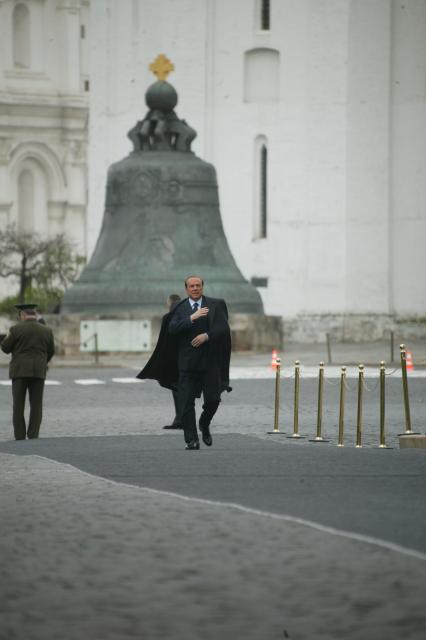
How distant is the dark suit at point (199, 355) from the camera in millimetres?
14906

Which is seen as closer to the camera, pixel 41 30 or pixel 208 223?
pixel 208 223

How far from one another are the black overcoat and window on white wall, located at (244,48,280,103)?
43077 millimetres

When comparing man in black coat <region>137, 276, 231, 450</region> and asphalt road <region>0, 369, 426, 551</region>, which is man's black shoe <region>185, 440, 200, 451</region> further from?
asphalt road <region>0, 369, 426, 551</region>

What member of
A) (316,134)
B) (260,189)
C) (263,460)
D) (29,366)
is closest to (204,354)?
(263,460)

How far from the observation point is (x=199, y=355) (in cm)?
Answer: 1497

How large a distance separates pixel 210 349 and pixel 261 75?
44.2m

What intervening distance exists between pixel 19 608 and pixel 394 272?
50.8 m

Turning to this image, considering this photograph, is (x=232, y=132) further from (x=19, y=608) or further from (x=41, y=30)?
(x=19, y=608)

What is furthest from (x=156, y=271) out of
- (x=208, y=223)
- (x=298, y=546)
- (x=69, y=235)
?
(x=69, y=235)

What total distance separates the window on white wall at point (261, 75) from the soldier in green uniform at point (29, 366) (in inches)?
1583

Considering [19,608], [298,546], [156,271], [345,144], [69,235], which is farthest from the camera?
[69,235]

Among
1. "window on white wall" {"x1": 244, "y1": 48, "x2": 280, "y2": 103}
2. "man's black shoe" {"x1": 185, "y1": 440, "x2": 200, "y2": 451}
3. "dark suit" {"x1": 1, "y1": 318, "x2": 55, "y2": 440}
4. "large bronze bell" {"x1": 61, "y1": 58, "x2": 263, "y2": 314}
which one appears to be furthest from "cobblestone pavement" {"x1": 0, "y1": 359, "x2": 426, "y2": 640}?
"window on white wall" {"x1": 244, "y1": 48, "x2": 280, "y2": 103}

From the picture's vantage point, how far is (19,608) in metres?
7.19

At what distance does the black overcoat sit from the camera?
49.0 ft
